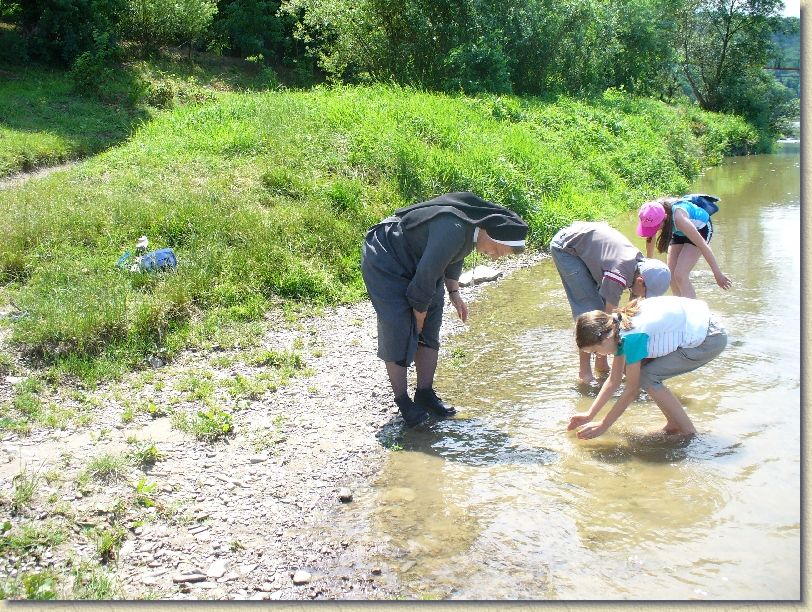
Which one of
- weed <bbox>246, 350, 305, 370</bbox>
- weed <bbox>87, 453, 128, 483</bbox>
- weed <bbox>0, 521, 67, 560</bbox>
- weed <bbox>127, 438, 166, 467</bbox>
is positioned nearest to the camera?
weed <bbox>0, 521, 67, 560</bbox>

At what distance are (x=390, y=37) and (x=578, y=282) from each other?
1658cm

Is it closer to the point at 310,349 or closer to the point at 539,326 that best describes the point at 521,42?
the point at 539,326

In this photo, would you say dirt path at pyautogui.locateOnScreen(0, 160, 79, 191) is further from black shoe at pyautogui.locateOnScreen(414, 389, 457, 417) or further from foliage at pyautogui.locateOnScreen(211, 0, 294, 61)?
foliage at pyautogui.locateOnScreen(211, 0, 294, 61)

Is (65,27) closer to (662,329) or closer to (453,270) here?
(453,270)

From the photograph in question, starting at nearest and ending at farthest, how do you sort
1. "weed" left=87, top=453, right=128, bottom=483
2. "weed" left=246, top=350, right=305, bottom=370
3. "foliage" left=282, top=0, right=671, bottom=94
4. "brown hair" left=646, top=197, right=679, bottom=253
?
1. "weed" left=87, top=453, right=128, bottom=483
2. "weed" left=246, top=350, right=305, bottom=370
3. "brown hair" left=646, top=197, right=679, bottom=253
4. "foliage" left=282, top=0, right=671, bottom=94

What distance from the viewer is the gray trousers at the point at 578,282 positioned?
564cm

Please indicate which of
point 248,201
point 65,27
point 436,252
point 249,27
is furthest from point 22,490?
point 249,27

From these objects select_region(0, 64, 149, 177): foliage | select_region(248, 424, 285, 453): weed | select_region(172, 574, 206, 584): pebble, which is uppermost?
select_region(0, 64, 149, 177): foliage

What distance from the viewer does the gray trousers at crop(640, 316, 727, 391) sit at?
461 centimetres

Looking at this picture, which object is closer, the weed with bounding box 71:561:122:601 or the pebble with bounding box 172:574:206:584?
the weed with bounding box 71:561:122:601

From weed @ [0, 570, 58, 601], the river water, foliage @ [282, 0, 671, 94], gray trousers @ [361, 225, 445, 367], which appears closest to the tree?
foliage @ [282, 0, 671, 94]

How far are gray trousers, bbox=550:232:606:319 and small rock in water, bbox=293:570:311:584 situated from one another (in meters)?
3.18

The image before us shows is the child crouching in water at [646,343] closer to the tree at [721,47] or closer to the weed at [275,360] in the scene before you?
the weed at [275,360]

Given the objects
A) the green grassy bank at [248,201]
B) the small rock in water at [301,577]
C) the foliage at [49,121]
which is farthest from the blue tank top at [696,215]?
the foliage at [49,121]
